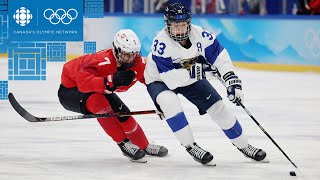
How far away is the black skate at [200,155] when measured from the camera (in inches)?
198

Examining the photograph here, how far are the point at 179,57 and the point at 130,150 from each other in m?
0.60

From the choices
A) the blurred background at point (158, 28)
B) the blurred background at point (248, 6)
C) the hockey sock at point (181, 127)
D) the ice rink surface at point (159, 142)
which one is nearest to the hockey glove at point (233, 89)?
the hockey sock at point (181, 127)

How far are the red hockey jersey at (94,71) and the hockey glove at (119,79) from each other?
0.03m

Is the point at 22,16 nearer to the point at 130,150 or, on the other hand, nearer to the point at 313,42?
the point at 313,42

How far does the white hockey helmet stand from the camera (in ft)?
16.9

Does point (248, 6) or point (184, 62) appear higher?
point (184, 62)

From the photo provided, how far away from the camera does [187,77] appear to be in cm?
507

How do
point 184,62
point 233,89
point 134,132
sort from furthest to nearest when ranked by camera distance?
point 134,132
point 184,62
point 233,89

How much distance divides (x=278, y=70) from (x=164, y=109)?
18.6ft

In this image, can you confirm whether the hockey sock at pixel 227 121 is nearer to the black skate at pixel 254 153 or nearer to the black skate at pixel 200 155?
the black skate at pixel 254 153

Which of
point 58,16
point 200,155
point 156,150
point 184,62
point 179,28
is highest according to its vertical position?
point 179,28

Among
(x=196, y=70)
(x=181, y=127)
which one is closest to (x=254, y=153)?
(x=181, y=127)

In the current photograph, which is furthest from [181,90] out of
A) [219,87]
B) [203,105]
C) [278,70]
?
[278,70]

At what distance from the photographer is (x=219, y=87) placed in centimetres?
942
